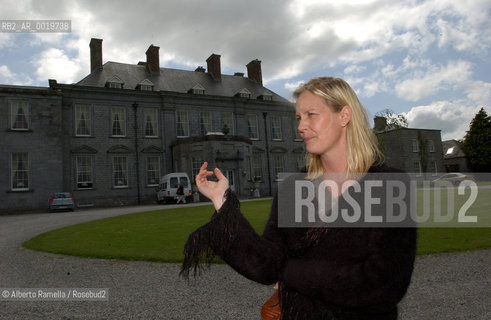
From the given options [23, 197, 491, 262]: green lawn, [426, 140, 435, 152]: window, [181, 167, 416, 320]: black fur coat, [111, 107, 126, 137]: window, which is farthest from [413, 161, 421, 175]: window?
[181, 167, 416, 320]: black fur coat

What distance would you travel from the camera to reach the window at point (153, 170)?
2828 centimetres

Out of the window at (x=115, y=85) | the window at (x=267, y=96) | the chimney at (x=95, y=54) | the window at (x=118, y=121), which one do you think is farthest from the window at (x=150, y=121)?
the window at (x=267, y=96)

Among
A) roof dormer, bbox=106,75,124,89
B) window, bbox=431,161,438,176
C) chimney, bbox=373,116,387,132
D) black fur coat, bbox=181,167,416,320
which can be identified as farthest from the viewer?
window, bbox=431,161,438,176

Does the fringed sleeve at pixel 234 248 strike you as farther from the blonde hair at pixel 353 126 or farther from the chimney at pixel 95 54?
the chimney at pixel 95 54

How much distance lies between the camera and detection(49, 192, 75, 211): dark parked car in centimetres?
2206

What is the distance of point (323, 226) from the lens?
62.2 inches

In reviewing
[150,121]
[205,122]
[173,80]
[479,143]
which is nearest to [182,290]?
[150,121]

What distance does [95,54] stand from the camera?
2905 cm

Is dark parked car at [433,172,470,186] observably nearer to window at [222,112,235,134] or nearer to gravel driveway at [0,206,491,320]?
window at [222,112,235,134]

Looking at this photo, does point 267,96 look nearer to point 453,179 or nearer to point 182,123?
point 182,123

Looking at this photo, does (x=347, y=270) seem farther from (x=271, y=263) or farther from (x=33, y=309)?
(x=33, y=309)

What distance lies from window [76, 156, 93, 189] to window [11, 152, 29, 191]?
3275 millimetres

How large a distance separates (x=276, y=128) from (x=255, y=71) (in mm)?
7576

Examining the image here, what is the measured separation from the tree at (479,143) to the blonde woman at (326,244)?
5927cm
